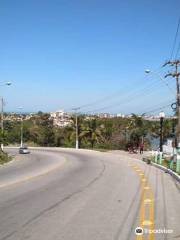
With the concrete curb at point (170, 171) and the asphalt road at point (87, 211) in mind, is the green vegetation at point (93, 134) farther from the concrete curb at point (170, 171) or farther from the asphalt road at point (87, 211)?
the asphalt road at point (87, 211)

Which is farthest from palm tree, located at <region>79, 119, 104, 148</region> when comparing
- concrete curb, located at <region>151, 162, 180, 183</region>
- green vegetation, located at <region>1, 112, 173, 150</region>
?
concrete curb, located at <region>151, 162, 180, 183</region>

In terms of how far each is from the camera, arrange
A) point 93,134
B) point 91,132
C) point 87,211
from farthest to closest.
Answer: point 93,134, point 91,132, point 87,211

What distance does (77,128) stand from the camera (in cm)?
7306

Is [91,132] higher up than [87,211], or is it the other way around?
[91,132]

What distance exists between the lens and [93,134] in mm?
75375

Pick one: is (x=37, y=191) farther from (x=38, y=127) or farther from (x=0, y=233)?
(x=38, y=127)

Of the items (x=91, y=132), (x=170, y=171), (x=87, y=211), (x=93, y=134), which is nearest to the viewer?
(x=87, y=211)

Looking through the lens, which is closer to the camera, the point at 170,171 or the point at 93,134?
the point at 170,171

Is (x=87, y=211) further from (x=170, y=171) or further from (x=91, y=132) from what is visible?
(x=91, y=132)

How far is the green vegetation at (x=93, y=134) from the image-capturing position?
64.1 meters

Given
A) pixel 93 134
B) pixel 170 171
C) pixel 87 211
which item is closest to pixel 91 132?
pixel 93 134

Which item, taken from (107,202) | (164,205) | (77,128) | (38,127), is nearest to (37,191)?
(107,202)

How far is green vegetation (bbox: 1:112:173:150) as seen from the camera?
64125mm

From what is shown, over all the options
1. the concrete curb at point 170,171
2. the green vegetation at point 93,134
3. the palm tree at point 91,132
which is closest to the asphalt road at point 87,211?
the concrete curb at point 170,171
